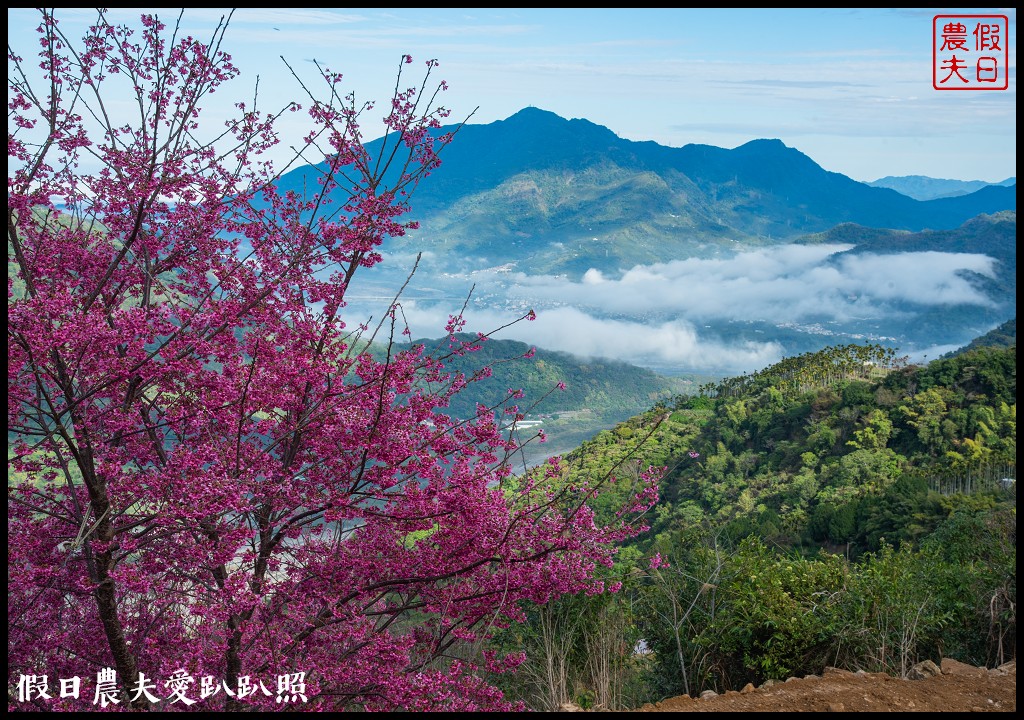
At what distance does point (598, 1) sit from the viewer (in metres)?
4.47

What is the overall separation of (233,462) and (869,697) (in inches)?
141

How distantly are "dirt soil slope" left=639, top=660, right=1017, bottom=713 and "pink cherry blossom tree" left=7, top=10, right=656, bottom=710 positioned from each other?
39.5 inches

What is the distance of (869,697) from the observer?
14.7 ft

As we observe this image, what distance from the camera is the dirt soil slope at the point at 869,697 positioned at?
4418 mm

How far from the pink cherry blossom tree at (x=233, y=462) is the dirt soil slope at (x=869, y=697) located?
1004 millimetres

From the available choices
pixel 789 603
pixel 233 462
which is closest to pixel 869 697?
pixel 789 603

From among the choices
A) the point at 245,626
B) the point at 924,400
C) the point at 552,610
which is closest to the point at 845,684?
the point at 552,610

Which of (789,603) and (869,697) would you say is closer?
(869,697)

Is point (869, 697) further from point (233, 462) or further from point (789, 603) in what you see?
point (233, 462)

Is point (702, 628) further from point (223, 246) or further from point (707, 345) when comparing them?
point (707, 345)

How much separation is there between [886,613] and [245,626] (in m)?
4.35

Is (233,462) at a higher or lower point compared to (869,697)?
higher

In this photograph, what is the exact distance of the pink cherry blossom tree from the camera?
A: 4125 millimetres

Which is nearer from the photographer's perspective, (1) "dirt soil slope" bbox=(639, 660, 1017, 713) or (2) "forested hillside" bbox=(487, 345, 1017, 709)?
(1) "dirt soil slope" bbox=(639, 660, 1017, 713)
